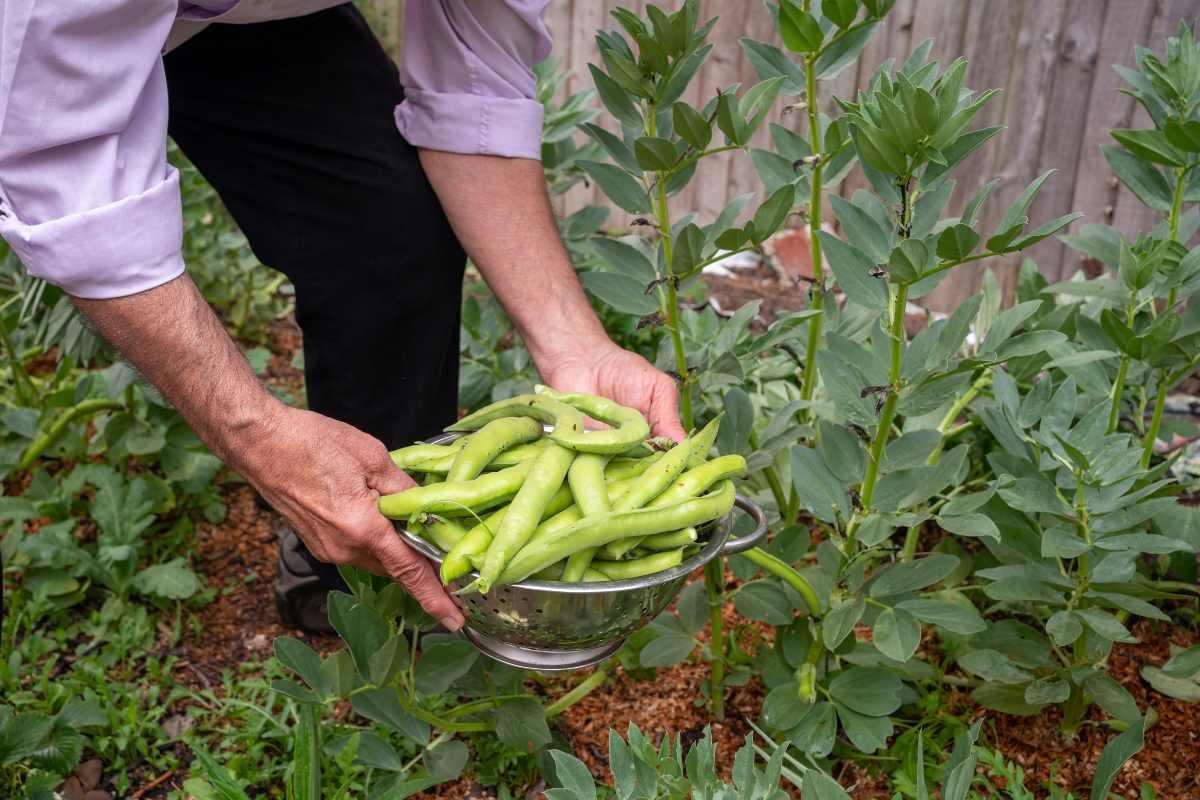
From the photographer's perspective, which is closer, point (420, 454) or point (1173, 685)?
point (420, 454)

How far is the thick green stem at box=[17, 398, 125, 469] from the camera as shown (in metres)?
2.91

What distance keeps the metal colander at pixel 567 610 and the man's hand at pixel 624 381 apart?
29 centimetres

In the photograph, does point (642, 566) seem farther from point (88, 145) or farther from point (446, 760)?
point (88, 145)

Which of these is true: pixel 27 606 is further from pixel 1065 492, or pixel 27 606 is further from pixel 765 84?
pixel 1065 492

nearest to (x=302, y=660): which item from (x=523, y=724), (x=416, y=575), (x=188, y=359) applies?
(x=416, y=575)

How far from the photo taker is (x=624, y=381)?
6.68ft

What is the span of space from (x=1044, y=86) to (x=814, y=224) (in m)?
2.45

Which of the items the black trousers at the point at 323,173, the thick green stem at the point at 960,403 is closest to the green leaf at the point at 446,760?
the black trousers at the point at 323,173

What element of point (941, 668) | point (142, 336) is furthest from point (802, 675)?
point (142, 336)

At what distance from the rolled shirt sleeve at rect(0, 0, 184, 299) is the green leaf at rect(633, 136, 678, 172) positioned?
710 millimetres

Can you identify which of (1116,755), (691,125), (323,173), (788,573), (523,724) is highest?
(691,125)

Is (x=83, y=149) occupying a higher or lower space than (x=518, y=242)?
higher

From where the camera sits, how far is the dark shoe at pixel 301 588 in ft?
8.55

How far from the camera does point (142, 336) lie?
1.64 m
